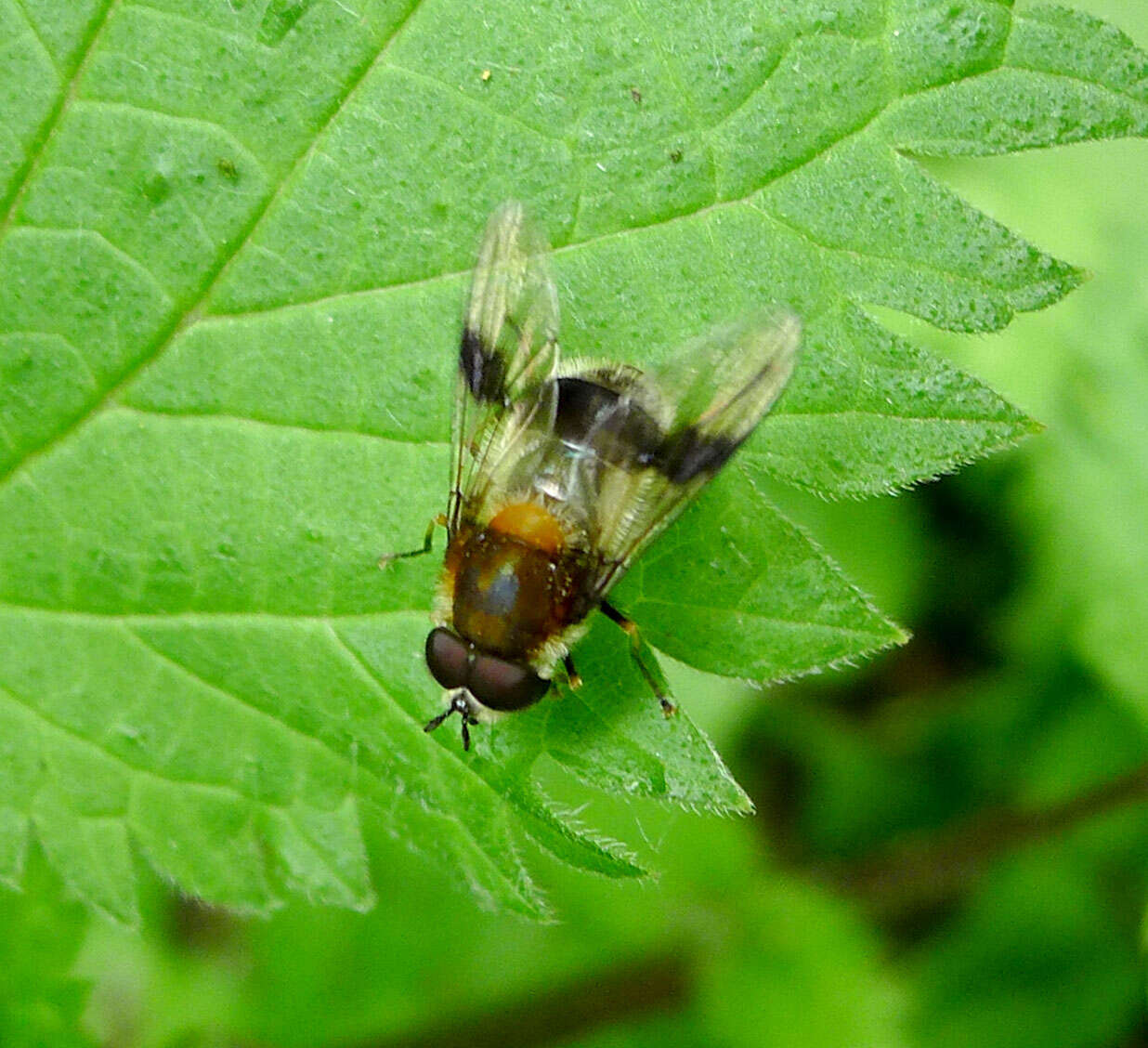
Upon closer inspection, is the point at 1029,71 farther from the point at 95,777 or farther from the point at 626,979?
the point at 626,979

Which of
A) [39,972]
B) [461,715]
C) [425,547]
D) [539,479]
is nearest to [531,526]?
[539,479]

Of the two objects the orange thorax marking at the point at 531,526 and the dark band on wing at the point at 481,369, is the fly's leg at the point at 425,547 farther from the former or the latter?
the dark band on wing at the point at 481,369

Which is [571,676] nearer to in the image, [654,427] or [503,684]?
[503,684]

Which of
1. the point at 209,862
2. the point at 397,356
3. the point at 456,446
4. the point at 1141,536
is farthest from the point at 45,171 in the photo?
the point at 1141,536

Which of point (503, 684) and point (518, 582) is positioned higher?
point (518, 582)

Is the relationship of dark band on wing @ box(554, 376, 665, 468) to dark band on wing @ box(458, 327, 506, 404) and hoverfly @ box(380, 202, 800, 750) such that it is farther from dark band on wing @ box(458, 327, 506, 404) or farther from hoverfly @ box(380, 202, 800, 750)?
dark band on wing @ box(458, 327, 506, 404)

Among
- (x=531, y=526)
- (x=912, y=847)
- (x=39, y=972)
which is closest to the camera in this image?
(x=531, y=526)
